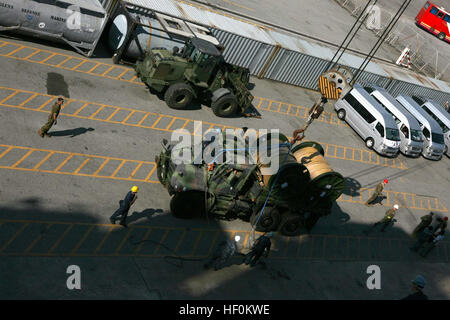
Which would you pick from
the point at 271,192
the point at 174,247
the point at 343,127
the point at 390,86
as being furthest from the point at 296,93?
the point at 174,247

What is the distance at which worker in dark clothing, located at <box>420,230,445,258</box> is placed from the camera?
1678 centimetres

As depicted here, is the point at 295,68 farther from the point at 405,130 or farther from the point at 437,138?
the point at 437,138

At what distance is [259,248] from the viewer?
41.1ft

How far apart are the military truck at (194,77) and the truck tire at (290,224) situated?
27.4 ft

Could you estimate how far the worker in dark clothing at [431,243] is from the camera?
661 inches

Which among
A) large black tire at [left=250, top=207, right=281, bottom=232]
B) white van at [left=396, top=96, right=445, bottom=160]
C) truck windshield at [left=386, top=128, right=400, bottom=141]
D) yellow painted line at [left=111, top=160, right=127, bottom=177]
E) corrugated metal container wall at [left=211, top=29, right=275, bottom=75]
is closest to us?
large black tire at [left=250, top=207, right=281, bottom=232]

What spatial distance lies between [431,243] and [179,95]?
13.8 m

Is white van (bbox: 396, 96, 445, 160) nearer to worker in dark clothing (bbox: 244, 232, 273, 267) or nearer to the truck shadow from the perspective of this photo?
the truck shadow

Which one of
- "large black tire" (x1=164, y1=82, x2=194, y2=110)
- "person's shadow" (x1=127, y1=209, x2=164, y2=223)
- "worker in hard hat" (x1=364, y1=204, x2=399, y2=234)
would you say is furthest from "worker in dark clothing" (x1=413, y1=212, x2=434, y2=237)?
"large black tire" (x1=164, y1=82, x2=194, y2=110)

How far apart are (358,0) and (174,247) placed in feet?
152

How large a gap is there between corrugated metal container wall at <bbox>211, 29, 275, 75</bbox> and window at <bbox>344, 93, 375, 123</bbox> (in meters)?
6.06

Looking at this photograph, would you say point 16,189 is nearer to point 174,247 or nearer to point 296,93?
point 174,247

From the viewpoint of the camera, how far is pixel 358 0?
48688mm

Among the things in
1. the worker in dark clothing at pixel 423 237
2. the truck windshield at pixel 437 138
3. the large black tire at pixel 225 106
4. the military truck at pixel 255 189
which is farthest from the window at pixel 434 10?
Result: the military truck at pixel 255 189
